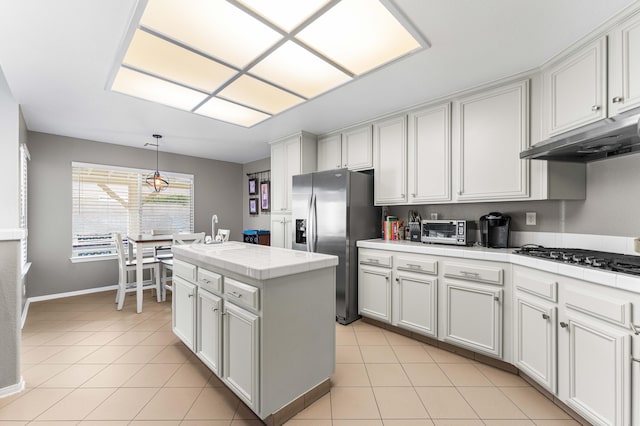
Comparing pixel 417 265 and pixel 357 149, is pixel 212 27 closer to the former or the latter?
pixel 357 149

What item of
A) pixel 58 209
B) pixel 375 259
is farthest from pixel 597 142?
pixel 58 209

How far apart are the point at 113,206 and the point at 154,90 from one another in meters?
2.85

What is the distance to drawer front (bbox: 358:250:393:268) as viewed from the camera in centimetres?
282

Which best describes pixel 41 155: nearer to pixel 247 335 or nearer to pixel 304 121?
pixel 304 121

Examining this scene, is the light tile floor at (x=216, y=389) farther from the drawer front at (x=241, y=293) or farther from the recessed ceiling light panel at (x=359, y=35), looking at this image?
the recessed ceiling light panel at (x=359, y=35)

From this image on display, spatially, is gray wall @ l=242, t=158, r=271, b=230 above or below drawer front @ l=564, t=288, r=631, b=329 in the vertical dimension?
above

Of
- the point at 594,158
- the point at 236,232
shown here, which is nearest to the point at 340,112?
the point at 594,158

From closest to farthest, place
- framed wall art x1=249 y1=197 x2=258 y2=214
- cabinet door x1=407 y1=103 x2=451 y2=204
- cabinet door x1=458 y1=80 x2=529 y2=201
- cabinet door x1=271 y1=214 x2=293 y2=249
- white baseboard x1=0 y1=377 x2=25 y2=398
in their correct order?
1. white baseboard x1=0 y1=377 x2=25 y2=398
2. cabinet door x1=458 y1=80 x2=529 y2=201
3. cabinet door x1=407 y1=103 x2=451 y2=204
4. cabinet door x1=271 y1=214 x2=293 y2=249
5. framed wall art x1=249 y1=197 x2=258 y2=214

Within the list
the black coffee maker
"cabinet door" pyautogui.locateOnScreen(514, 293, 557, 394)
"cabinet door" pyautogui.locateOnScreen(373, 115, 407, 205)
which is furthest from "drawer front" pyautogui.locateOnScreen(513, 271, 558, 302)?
"cabinet door" pyautogui.locateOnScreen(373, 115, 407, 205)

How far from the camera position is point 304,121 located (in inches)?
134

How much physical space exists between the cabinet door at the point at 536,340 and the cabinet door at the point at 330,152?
2.45 metres

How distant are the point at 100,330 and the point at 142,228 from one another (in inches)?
87.6

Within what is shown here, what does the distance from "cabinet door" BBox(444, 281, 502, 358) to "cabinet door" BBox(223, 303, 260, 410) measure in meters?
1.71

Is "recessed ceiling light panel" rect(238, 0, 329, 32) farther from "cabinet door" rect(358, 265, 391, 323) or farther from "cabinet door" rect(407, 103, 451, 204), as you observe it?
"cabinet door" rect(358, 265, 391, 323)
